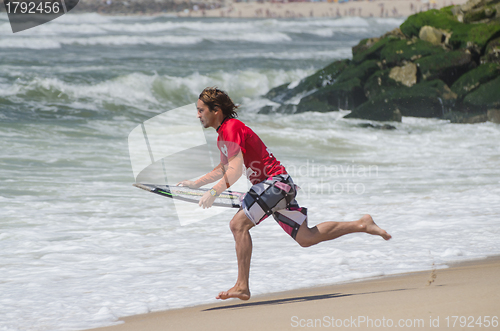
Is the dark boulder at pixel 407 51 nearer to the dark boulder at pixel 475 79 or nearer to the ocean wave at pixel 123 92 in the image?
the dark boulder at pixel 475 79

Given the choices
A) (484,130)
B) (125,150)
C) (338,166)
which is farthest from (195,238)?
(484,130)

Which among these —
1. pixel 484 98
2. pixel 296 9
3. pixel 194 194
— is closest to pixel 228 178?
pixel 194 194

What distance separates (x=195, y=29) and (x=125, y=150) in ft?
160

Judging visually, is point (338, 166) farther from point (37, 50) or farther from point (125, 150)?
point (37, 50)

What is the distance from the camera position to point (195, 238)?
649 centimetres

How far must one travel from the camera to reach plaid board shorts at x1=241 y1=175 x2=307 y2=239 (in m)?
3.93

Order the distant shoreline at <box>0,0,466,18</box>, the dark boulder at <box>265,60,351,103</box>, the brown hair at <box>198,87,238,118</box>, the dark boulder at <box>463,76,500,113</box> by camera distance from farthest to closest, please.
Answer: the distant shoreline at <box>0,0,466,18</box>, the dark boulder at <box>265,60,351,103</box>, the dark boulder at <box>463,76,500,113</box>, the brown hair at <box>198,87,238,118</box>

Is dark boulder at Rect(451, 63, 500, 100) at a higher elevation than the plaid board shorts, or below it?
below

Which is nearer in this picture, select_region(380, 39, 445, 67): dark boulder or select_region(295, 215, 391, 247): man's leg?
select_region(295, 215, 391, 247): man's leg

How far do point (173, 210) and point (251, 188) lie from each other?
13.5ft

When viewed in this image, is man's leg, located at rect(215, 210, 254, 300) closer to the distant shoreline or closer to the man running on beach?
the man running on beach

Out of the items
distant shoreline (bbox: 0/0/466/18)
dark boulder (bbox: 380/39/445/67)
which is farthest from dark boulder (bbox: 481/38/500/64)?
distant shoreline (bbox: 0/0/466/18)

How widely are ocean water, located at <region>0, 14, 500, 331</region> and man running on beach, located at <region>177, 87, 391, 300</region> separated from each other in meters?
0.69

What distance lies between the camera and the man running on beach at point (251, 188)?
393 centimetres
